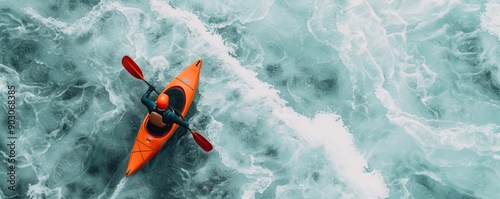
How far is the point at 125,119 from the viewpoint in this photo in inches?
442

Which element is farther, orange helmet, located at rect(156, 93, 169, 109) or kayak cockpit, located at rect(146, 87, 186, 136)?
kayak cockpit, located at rect(146, 87, 186, 136)

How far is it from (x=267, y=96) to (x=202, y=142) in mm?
2253

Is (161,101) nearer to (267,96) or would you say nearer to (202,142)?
(202,142)

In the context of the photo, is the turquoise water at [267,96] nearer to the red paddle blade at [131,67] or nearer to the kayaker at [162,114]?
the red paddle blade at [131,67]

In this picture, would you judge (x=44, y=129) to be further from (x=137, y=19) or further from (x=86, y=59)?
(x=137, y=19)

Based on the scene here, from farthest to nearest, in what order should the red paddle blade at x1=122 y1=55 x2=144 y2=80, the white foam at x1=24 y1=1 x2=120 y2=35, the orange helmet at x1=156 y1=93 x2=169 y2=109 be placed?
the white foam at x1=24 y1=1 x2=120 y2=35 < the red paddle blade at x1=122 y1=55 x2=144 y2=80 < the orange helmet at x1=156 y1=93 x2=169 y2=109

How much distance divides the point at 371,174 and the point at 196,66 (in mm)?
4968

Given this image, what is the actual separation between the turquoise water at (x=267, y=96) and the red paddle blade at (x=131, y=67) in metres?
0.82

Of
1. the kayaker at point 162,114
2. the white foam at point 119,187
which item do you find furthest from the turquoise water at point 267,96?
the kayaker at point 162,114

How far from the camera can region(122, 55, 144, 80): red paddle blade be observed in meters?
10.7

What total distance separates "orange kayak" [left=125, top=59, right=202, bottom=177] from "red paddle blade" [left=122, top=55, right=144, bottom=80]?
0.70 m

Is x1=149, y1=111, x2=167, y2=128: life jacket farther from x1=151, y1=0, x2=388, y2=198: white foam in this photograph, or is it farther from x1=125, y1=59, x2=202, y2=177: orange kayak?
x1=151, y1=0, x2=388, y2=198: white foam

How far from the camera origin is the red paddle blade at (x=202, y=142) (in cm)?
1026

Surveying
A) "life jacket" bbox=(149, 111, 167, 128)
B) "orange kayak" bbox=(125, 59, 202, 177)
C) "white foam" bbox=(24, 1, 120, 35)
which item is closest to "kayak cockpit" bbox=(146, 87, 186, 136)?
"orange kayak" bbox=(125, 59, 202, 177)
